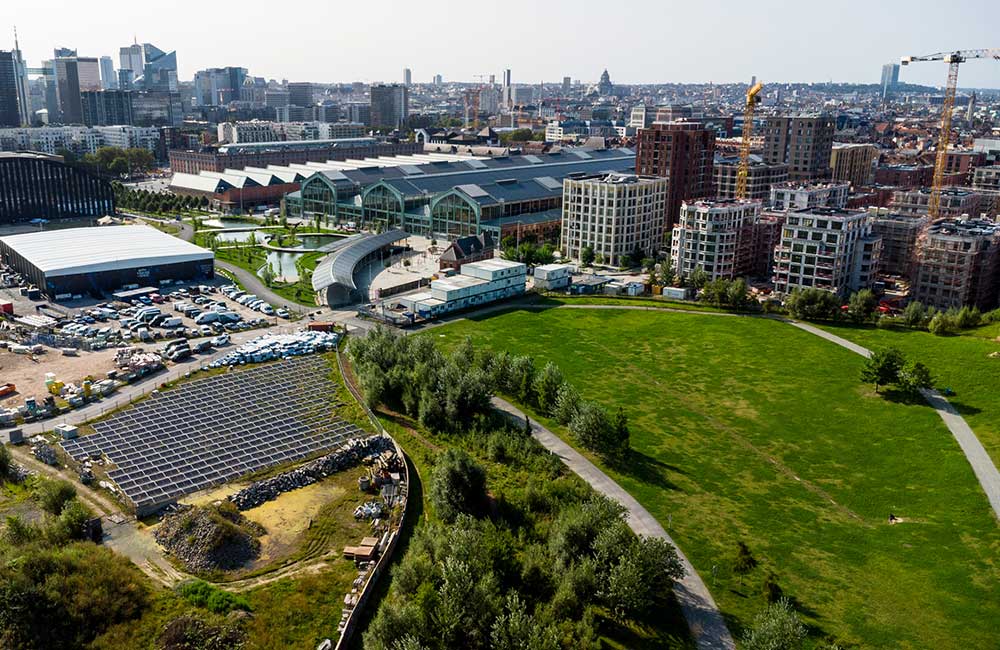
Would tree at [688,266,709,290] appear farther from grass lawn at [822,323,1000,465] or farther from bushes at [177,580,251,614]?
bushes at [177,580,251,614]

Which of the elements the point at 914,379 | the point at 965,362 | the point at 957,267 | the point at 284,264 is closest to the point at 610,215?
the point at 957,267

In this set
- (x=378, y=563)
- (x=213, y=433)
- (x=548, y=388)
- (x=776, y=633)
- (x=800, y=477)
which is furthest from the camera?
(x=548, y=388)

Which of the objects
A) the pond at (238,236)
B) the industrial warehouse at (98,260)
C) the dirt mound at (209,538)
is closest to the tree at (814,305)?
the dirt mound at (209,538)

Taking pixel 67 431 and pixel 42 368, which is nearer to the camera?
pixel 67 431

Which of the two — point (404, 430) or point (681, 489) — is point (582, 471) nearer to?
point (681, 489)

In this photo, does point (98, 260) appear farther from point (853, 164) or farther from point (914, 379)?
point (853, 164)

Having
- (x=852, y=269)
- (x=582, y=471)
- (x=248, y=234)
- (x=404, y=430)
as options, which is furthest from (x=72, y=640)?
(x=248, y=234)
